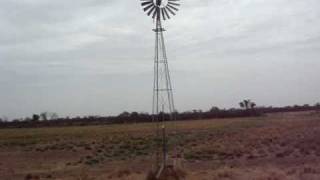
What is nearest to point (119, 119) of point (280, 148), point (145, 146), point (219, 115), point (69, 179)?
point (219, 115)

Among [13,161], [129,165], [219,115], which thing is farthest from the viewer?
[219,115]

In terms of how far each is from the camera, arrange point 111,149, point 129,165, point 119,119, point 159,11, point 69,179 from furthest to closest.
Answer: point 119,119 → point 111,149 → point 129,165 → point 69,179 → point 159,11

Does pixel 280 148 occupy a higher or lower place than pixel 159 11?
lower

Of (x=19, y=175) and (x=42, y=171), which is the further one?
(x=42, y=171)

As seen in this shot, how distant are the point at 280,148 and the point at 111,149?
585 inches

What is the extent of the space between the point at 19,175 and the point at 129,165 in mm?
6241

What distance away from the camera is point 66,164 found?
41.3m

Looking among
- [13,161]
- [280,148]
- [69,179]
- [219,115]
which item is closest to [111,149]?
[13,161]

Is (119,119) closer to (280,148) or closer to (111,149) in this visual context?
(111,149)

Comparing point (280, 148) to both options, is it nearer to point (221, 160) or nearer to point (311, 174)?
point (221, 160)

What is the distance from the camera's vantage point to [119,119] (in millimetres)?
140375

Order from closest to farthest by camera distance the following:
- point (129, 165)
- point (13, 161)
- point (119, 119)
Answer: point (129, 165) → point (13, 161) → point (119, 119)

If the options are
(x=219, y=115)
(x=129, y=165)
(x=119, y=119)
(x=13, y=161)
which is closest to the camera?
(x=129, y=165)

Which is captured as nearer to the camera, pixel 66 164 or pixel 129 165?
pixel 129 165
